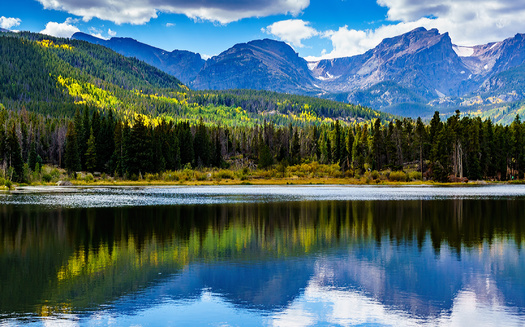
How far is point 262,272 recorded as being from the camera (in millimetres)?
20281

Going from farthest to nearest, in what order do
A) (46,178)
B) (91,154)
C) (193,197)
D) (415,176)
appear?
1. (91,154)
2. (415,176)
3. (46,178)
4. (193,197)

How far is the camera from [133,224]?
35875 mm

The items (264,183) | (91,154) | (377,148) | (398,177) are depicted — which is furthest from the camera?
Result: (377,148)

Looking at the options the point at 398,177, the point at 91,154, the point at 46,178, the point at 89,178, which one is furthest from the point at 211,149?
the point at 398,177

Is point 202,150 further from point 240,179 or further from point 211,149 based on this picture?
point 240,179

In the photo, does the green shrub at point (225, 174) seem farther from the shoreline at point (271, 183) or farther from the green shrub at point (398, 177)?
the green shrub at point (398, 177)

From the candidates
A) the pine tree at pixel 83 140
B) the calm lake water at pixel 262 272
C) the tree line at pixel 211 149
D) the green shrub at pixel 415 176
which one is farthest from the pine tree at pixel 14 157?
the green shrub at pixel 415 176

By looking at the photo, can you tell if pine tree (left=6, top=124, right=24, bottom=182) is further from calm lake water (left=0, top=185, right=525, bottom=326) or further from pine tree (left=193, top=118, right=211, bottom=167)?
calm lake water (left=0, top=185, right=525, bottom=326)

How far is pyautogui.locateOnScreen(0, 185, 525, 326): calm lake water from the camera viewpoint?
15108 mm

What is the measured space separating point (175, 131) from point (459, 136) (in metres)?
78.2

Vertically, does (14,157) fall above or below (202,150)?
below

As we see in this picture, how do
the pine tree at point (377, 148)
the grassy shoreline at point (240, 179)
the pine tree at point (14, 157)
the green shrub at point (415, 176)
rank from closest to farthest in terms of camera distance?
the pine tree at point (14, 157) < the grassy shoreline at point (240, 179) < the green shrub at point (415, 176) < the pine tree at point (377, 148)

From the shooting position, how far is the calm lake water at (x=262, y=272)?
49.6ft

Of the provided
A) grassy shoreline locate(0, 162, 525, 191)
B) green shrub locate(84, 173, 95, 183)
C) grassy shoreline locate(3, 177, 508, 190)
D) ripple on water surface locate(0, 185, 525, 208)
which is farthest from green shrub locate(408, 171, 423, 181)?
green shrub locate(84, 173, 95, 183)
